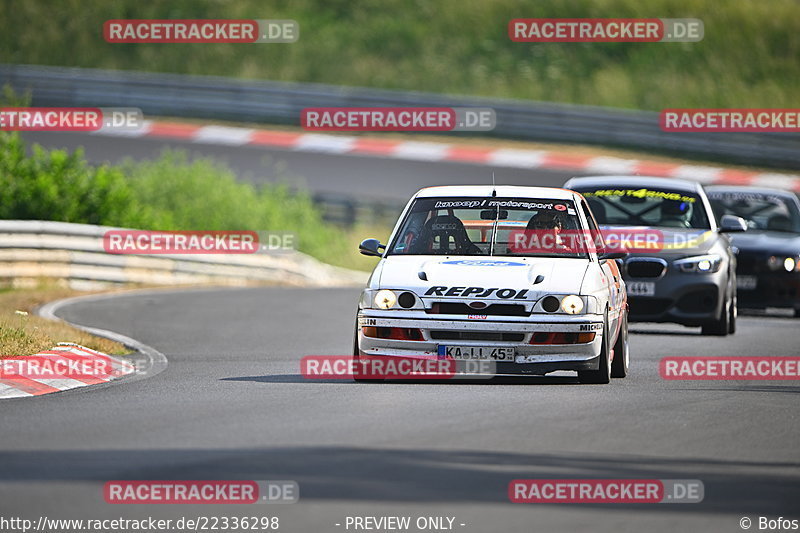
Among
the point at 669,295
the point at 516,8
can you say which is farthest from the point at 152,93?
the point at 669,295

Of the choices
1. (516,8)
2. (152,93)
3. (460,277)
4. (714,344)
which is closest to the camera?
(460,277)

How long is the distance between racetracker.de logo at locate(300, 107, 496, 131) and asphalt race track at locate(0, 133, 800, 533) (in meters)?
21.3

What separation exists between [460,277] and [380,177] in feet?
77.6

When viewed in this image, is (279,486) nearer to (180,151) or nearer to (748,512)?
(748,512)

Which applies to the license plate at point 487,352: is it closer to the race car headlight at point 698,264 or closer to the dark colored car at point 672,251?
the dark colored car at point 672,251

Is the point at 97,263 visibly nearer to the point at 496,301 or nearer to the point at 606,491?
the point at 496,301

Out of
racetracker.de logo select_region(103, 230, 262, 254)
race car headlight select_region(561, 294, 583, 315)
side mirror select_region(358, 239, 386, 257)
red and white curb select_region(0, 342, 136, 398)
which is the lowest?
red and white curb select_region(0, 342, 136, 398)

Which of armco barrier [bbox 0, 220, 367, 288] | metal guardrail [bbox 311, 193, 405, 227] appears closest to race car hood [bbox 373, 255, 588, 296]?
armco barrier [bbox 0, 220, 367, 288]

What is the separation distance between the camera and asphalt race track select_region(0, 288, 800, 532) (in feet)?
23.4

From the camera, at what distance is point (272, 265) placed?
27.7 meters

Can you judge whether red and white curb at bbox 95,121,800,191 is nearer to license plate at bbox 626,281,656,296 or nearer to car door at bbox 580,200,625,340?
license plate at bbox 626,281,656,296

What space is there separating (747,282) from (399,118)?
17.7m

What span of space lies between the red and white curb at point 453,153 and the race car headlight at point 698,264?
16558mm

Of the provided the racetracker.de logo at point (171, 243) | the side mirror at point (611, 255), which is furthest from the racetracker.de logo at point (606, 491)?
the racetracker.de logo at point (171, 243)
